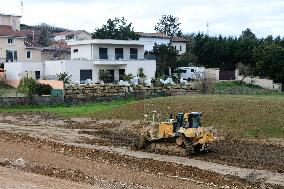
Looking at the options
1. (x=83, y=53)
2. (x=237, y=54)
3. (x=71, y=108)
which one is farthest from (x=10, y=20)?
(x=71, y=108)

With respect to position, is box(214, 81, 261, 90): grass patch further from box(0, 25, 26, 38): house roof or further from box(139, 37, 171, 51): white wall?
box(0, 25, 26, 38): house roof

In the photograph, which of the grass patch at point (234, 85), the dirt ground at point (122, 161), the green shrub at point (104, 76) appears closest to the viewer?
the dirt ground at point (122, 161)

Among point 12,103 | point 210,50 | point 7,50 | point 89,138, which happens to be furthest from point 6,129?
point 210,50

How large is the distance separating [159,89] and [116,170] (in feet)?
126

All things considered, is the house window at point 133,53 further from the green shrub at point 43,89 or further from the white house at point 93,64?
the green shrub at point 43,89

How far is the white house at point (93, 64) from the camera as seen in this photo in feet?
204

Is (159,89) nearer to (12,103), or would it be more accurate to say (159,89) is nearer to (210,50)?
(12,103)

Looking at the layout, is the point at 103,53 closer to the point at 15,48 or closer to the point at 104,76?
the point at 104,76

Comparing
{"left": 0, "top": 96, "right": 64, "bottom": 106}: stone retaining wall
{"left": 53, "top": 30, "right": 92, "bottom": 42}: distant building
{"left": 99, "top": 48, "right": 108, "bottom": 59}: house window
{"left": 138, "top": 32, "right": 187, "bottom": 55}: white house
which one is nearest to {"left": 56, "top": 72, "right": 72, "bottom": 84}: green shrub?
{"left": 0, "top": 96, "right": 64, "bottom": 106}: stone retaining wall

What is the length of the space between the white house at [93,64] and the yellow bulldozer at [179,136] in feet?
121

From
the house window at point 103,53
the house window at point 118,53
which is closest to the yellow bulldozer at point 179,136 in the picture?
the house window at point 103,53

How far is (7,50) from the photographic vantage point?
72.4 meters

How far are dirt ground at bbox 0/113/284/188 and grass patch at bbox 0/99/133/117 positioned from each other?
8.59 meters

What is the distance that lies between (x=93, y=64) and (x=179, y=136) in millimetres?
41587
